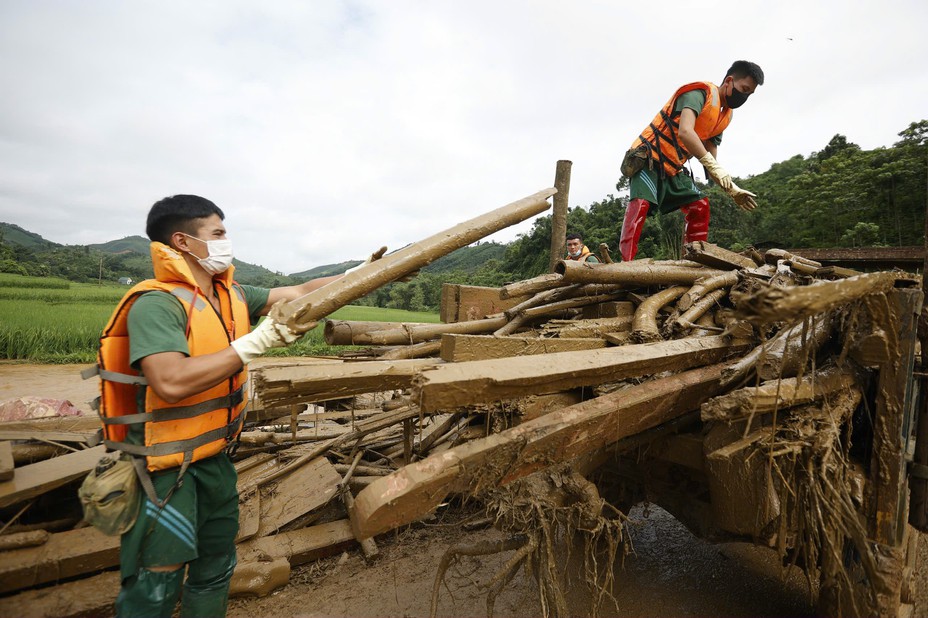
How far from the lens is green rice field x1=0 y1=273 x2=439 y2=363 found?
1052 centimetres

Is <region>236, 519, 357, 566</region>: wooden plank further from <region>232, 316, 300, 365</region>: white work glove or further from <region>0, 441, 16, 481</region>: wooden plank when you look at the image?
<region>232, 316, 300, 365</region>: white work glove

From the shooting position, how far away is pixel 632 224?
429 cm

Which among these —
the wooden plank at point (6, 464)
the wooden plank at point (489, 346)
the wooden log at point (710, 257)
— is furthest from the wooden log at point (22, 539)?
the wooden log at point (710, 257)

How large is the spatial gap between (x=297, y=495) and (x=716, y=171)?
4528 mm

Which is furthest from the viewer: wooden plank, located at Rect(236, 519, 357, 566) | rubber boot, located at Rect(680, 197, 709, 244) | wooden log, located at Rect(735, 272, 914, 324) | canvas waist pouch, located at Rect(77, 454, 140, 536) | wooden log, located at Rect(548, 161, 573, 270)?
wooden log, located at Rect(548, 161, 573, 270)

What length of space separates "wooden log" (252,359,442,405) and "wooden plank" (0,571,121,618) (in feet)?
6.82

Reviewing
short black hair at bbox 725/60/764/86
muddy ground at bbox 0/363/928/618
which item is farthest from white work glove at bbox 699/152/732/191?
muddy ground at bbox 0/363/928/618

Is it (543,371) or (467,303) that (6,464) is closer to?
(467,303)

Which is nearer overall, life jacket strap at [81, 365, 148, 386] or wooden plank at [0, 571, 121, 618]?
life jacket strap at [81, 365, 148, 386]

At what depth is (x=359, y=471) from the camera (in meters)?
3.64

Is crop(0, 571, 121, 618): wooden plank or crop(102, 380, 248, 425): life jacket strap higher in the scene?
crop(102, 380, 248, 425): life jacket strap

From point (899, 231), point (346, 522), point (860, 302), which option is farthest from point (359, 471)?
point (899, 231)

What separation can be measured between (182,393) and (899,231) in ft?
70.7

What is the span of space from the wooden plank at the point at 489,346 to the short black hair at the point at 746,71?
344 cm
